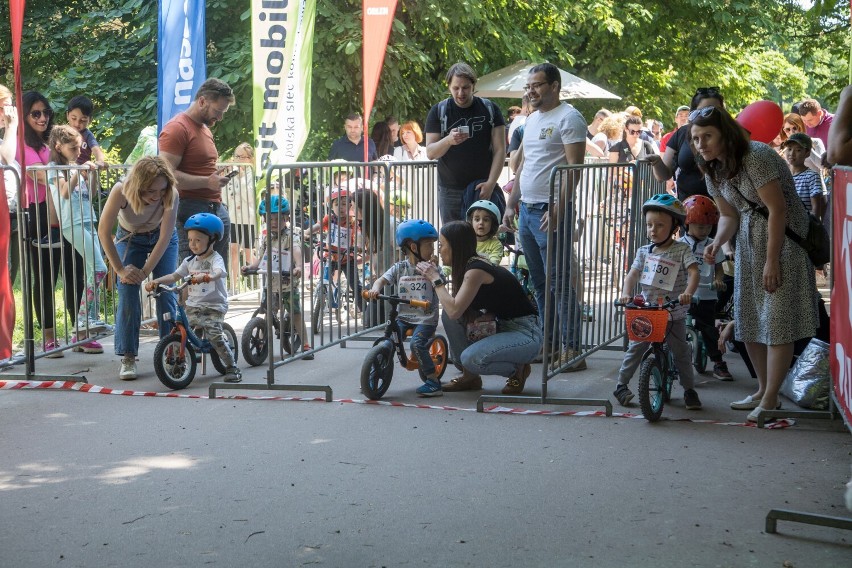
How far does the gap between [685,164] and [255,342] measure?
3.62 metres

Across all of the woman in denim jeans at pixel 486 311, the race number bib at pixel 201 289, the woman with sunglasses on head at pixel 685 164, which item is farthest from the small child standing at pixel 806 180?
the race number bib at pixel 201 289

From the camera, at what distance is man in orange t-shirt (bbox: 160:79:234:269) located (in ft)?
30.7

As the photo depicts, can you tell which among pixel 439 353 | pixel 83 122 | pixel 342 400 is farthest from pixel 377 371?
pixel 83 122

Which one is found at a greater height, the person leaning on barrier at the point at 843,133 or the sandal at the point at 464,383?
the person leaning on barrier at the point at 843,133

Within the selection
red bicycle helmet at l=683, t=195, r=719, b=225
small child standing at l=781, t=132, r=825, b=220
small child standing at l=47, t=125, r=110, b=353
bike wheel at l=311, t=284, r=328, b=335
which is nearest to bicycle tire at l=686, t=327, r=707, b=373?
red bicycle helmet at l=683, t=195, r=719, b=225

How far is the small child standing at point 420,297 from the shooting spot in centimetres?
827

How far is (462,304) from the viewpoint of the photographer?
7988mm

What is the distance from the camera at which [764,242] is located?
23.4 ft

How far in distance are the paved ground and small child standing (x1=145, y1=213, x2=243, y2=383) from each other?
21.6 inches

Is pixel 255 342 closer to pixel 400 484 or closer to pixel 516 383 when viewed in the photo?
pixel 516 383

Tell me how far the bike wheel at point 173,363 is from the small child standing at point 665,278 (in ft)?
10.1

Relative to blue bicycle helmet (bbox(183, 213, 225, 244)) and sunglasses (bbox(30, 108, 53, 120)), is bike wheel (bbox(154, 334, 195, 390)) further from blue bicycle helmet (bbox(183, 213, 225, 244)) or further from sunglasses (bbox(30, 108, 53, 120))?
sunglasses (bbox(30, 108, 53, 120))

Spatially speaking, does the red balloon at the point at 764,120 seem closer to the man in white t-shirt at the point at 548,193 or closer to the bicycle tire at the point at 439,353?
the man in white t-shirt at the point at 548,193

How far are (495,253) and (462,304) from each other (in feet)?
5.93
